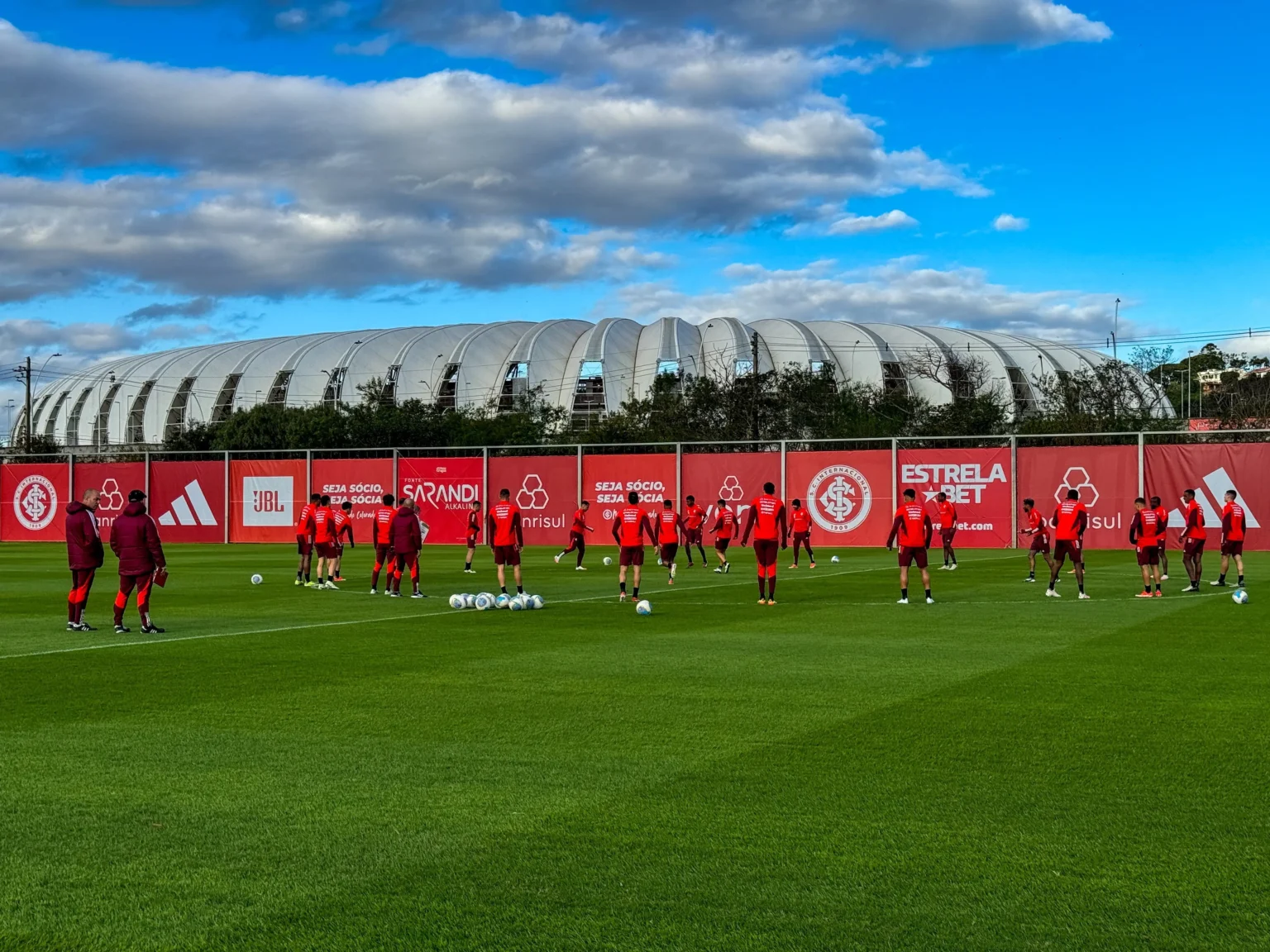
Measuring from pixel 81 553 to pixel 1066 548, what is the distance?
16.2 metres

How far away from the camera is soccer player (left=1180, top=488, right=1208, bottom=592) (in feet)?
79.3

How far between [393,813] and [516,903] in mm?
1806

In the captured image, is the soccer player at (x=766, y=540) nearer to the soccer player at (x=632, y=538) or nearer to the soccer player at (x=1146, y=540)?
the soccer player at (x=632, y=538)

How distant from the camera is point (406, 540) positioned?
23.8m

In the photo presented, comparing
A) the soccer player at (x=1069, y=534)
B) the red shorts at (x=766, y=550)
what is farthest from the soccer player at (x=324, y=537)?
the soccer player at (x=1069, y=534)

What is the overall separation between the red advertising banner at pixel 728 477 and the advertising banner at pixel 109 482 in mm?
22292

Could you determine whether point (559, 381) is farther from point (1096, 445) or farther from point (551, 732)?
point (551, 732)

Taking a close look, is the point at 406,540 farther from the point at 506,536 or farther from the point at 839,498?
the point at 839,498

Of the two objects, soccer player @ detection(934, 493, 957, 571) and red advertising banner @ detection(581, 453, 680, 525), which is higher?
red advertising banner @ detection(581, 453, 680, 525)

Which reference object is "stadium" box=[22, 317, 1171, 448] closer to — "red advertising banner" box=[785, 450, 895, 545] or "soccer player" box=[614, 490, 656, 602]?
"red advertising banner" box=[785, 450, 895, 545]

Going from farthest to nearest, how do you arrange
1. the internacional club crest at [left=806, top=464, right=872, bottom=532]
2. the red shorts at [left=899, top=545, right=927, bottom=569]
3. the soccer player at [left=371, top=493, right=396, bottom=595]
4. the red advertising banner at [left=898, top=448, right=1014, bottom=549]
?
the internacional club crest at [left=806, top=464, right=872, bottom=532] < the red advertising banner at [left=898, top=448, right=1014, bottom=549] < the soccer player at [left=371, top=493, right=396, bottom=595] < the red shorts at [left=899, top=545, right=927, bottom=569]

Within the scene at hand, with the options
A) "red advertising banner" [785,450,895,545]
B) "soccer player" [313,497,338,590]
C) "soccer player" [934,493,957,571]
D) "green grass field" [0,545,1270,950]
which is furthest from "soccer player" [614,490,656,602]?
"red advertising banner" [785,450,895,545]

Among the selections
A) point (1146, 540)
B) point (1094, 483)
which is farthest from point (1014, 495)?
point (1146, 540)

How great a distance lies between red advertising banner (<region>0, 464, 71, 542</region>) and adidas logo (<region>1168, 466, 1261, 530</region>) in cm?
4074
